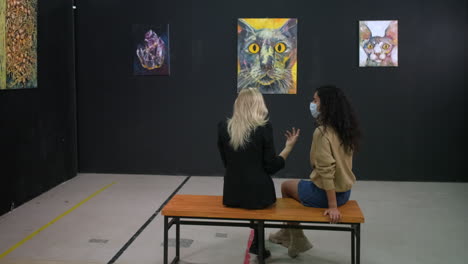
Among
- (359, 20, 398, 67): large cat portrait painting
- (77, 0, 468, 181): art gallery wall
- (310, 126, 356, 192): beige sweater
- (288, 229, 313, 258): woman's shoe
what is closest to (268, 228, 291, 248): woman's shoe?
(288, 229, 313, 258): woman's shoe

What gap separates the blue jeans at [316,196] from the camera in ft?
13.6

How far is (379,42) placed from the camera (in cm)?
739

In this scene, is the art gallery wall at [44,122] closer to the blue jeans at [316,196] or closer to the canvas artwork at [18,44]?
the canvas artwork at [18,44]

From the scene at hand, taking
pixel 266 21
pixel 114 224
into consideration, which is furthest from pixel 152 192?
pixel 266 21

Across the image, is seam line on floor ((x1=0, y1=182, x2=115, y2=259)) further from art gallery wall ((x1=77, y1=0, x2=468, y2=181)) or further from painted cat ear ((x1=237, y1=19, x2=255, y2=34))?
painted cat ear ((x1=237, y1=19, x2=255, y2=34))

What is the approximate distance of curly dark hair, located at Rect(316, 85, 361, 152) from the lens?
401 cm

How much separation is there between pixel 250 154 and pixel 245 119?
0.81 ft

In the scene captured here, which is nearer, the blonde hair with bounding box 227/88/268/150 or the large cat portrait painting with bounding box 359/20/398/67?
the blonde hair with bounding box 227/88/268/150

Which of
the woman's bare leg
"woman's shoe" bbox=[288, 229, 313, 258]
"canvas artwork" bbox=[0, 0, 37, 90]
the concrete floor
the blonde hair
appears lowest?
the concrete floor

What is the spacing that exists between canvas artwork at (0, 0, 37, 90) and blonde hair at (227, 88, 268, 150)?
2.78 m

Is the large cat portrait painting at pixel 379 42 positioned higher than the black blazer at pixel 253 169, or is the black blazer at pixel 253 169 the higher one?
the large cat portrait painting at pixel 379 42

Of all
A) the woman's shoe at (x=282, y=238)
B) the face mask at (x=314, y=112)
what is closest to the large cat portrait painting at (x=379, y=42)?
the face mask at (x=314, y=112)

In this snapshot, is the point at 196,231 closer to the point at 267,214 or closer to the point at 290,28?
the point at 267,214

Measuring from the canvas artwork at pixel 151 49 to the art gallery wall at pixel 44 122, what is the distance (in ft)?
2.85
